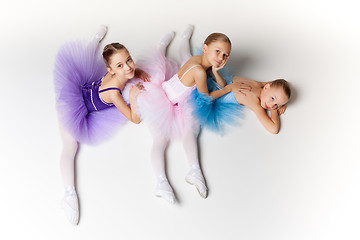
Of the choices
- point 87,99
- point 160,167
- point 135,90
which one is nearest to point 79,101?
point 87,99

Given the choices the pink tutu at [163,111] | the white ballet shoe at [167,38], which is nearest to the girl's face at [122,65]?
the pink tutu at [163,111]

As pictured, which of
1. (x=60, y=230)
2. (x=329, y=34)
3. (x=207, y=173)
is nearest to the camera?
(x=60, y=230)

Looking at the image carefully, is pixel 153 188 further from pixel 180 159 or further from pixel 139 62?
pixel 139 62

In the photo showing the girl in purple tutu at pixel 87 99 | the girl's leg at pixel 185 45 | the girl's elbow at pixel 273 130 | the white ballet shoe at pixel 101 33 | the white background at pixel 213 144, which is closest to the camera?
the white background at pixel 213 144

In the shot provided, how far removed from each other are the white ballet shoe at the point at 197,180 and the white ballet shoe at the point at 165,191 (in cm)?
11

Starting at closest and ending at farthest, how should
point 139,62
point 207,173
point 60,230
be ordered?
point 60,230
point 207,173
point 139,62

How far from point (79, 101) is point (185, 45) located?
2.53 ft

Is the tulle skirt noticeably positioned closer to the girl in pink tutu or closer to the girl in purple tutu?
the girl in pink tutu

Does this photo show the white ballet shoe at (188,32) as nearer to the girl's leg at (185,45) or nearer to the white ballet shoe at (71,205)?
the girl's leg at (185,45)

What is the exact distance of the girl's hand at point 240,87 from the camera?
2.38 m

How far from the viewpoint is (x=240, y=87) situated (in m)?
2.40

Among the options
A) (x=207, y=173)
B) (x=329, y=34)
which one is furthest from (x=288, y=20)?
(x=207, y=173)

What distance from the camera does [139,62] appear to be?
8.20 ft

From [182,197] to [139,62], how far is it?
0.85 meters
